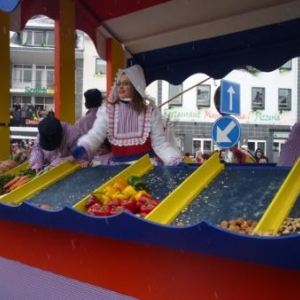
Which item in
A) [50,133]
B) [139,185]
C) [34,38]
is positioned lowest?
[139,185]

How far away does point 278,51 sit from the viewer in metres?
5.56

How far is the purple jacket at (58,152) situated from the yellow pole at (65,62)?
55 centimetres

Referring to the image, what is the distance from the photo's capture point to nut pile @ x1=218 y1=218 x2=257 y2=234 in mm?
1938

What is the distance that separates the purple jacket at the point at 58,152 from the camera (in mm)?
3748

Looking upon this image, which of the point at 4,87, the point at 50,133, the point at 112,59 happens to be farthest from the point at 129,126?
the point at 112,59

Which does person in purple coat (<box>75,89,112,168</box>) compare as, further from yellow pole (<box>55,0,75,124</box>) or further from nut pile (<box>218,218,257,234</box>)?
nut pile (<box>218,218,257,234</box>)

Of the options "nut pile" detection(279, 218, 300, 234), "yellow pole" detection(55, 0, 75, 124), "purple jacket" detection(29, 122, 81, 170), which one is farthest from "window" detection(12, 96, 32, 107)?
"nut pile" detection(279, 218, 300, 234)

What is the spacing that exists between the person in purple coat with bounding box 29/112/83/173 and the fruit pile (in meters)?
0.89

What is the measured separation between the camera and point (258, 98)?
1155 inches

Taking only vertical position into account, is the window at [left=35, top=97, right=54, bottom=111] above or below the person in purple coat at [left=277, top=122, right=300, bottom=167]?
above

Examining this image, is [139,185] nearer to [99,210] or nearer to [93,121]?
[99,210]

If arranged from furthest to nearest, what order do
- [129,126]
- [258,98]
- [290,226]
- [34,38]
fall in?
1. [34,38]
2. [258,98]
3. [129,126]
4. [290,226]

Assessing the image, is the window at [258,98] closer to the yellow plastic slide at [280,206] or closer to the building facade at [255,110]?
the building facade at [255,110]

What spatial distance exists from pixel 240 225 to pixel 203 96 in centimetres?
2791
